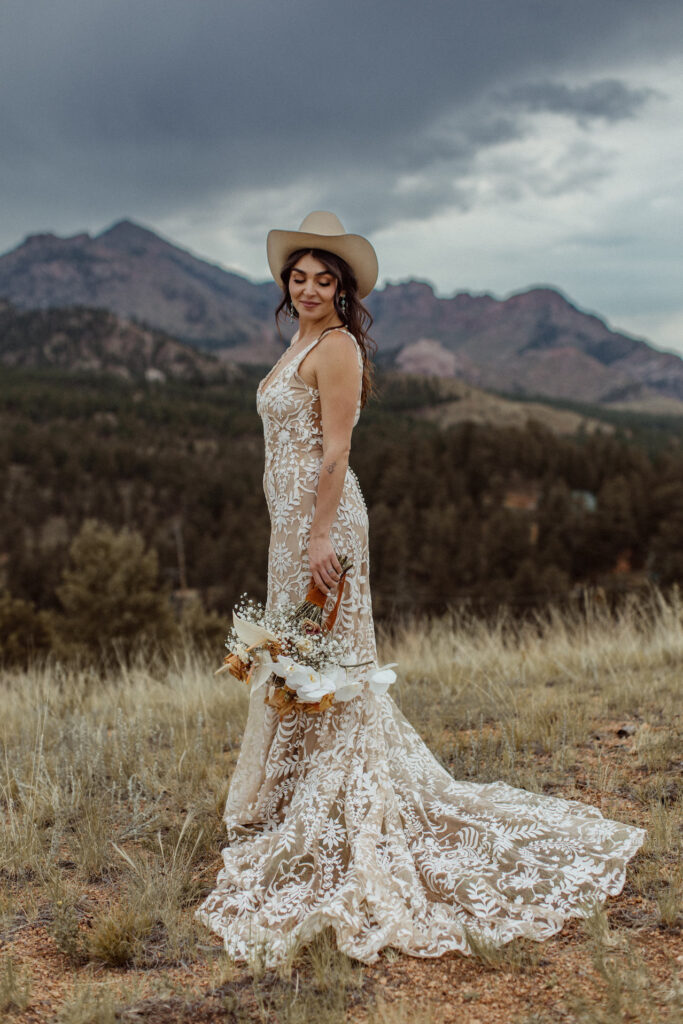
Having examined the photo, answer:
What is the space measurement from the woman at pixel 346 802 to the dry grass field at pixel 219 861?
13 cm

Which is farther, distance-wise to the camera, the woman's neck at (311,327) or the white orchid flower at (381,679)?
the woman's neck at (311,327)

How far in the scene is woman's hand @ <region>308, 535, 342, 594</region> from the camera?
2977mm

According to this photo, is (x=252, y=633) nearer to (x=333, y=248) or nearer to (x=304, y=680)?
(x=304, y=680)

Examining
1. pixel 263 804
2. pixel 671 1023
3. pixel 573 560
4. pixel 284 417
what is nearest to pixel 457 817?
pixel 263 804

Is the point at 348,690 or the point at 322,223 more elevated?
the point at 322,223

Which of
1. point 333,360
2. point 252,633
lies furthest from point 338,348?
point 252,633

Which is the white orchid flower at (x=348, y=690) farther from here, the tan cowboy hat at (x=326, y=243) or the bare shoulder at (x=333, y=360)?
the tan cowboy hat at (x=326, y=243)

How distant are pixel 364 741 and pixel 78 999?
4.40 feet

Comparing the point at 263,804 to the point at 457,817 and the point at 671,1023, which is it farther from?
the point at 671,1023

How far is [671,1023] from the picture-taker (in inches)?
80.0

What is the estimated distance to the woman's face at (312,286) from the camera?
314cm

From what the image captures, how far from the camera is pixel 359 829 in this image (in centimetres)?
291

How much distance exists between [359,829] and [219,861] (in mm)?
755

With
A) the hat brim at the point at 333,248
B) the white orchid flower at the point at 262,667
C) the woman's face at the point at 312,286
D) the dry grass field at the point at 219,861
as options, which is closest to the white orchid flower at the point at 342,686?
the white orchid flower at the point at 262,667
